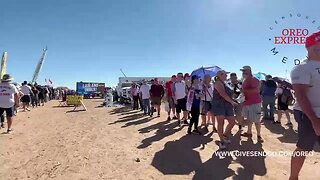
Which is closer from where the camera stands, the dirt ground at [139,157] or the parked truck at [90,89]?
the dirt ground at [139,157]

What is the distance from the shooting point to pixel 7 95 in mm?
9977

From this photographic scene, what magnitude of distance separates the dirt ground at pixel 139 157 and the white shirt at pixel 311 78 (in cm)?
190

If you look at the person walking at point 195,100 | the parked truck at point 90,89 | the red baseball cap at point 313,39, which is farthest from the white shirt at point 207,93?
the parked truck at point 90,89

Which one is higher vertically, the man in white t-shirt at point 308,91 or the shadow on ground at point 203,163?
the man in white t-shirt at point 308,91

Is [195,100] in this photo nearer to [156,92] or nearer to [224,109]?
[224,109]

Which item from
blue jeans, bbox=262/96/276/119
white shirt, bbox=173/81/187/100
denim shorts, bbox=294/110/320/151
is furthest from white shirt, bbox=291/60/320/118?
blue jeans, bbox=262/96/276/119

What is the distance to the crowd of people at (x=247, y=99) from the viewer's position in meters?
3.70

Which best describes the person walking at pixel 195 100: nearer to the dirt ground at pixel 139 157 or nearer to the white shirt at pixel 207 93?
the white shirt at pixel 207 93

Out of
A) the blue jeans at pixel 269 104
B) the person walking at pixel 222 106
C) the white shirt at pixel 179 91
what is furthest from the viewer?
the blue jeans at pixel 269 104

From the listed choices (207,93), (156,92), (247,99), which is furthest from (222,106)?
(156,92)

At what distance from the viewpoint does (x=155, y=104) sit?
14016 millimetres

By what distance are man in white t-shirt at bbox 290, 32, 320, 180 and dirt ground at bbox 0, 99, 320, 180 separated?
1609 millimetres

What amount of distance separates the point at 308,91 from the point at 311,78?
0.15 metres

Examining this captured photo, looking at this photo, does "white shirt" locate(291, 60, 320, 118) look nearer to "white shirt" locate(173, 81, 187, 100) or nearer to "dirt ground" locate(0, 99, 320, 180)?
"dirt ground" locate(0, 99, 320, 180)
